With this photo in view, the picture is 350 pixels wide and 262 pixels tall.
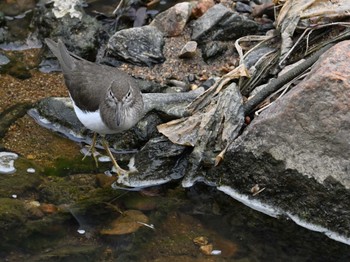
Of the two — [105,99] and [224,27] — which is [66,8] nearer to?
[224,27]

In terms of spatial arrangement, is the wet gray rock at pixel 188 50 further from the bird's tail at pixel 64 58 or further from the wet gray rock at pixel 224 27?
the bird's tail at pixel 64 58

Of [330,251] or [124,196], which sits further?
[124,196]

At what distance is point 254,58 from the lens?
Result: 7.49 metres

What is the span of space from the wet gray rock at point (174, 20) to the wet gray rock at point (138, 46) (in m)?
0.29

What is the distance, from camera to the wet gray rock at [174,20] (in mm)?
8289

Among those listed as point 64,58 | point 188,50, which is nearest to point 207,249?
point 64,58

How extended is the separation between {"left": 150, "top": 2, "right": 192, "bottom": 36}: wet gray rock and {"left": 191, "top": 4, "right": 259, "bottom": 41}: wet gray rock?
23cm

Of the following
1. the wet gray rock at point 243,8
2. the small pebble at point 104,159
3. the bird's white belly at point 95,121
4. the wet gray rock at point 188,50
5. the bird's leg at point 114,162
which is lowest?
the small pebble at point 104,159

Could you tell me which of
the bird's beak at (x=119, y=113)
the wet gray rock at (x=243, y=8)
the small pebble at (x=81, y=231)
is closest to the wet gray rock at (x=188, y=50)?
the wet gray rock at (x=243, y=8)

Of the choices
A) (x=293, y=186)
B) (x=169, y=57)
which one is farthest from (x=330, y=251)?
(x=169, y=57)

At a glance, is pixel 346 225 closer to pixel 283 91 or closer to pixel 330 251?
pixel 330 251

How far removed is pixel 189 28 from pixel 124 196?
2753 mm

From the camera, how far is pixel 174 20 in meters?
8.31

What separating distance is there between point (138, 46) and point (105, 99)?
1.74m
